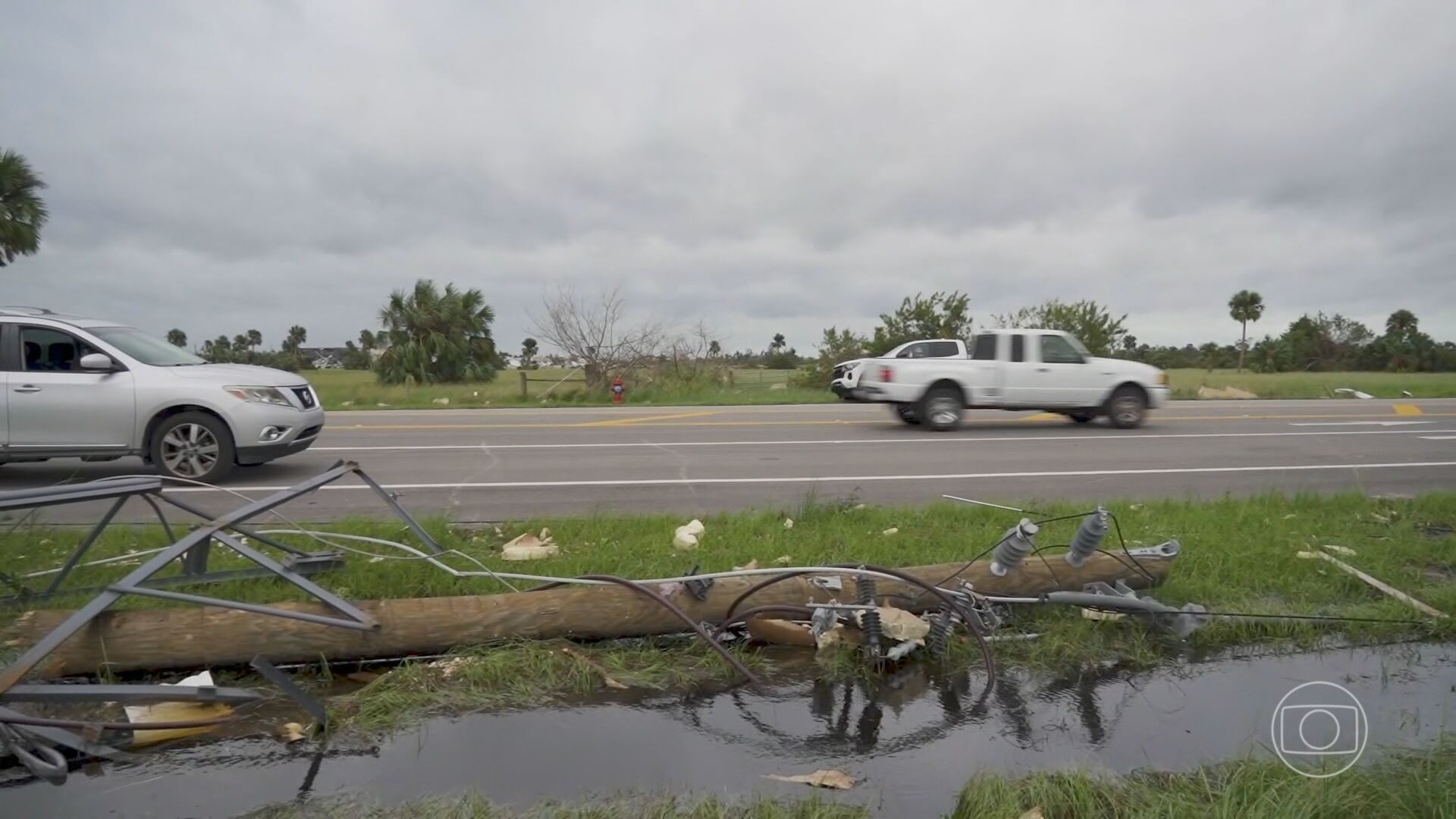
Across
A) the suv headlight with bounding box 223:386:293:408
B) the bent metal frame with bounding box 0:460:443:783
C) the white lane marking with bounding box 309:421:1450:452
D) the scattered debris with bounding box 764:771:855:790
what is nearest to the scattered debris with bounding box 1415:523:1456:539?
the scattered debris with bounding box 764:771:855:790

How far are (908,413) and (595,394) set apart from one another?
1422 centimetres

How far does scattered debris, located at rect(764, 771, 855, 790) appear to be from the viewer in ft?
11.1

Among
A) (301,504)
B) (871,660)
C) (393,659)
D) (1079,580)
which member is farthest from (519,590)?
(301,504)

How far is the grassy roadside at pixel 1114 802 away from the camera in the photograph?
2.99 m

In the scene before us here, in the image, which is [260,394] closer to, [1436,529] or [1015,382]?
[1436,529]

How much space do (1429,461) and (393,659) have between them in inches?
501

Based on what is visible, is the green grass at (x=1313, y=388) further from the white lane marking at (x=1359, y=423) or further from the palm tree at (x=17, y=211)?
the palm tree at (x=17, y=211)

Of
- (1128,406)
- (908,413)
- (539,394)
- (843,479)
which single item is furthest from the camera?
(539,394)

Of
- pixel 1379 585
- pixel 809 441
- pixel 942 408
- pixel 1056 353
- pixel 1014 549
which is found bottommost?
pixel 1379 585

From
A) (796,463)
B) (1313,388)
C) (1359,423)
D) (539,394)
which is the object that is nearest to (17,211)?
(539,394)

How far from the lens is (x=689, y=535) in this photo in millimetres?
6254

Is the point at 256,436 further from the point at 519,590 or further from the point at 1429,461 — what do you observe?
the point at 1429,461

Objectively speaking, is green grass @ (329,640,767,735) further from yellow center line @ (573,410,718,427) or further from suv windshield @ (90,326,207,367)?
yellow center line @ (573,410,718,427)

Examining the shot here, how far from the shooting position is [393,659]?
4504 millimetres
